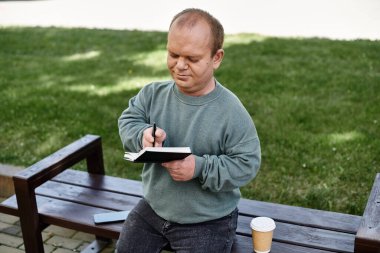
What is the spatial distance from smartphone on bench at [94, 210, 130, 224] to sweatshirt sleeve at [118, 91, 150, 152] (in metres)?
0.48

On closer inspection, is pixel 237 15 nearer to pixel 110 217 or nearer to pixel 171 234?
pixel 110 217

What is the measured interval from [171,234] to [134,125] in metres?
0.58

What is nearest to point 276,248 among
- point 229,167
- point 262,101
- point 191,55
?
point 229,167

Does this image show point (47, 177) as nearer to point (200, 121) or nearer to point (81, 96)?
point (200, 121)

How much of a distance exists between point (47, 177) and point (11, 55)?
5112 mm

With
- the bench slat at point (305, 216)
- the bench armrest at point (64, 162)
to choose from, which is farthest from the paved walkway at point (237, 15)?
the bench slat at point (305, 216)

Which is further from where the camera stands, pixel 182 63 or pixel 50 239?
pixel 50 239

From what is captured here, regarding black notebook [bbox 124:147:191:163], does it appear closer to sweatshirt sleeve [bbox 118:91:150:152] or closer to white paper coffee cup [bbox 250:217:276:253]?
sweatshirt sleeve [bbox 118:91:150:152]

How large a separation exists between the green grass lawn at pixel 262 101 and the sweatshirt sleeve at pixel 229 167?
1.50 metres

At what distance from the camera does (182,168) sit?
92.4 inches

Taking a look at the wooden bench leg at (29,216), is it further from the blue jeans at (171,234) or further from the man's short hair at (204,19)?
the man's short hair at (204,19)

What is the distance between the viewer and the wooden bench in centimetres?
263

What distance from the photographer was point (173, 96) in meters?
2.61

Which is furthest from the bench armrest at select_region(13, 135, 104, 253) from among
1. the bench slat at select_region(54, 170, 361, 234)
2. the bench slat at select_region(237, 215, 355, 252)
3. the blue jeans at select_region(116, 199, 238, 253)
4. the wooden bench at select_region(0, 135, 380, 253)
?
the bench slat at select_region(237, 215, 355, 252)
